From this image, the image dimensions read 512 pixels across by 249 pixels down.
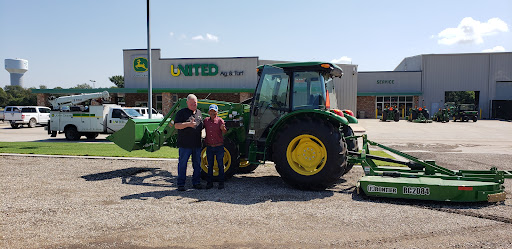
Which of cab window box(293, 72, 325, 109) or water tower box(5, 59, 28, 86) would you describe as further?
water tower box(5, 59, 28, 86)

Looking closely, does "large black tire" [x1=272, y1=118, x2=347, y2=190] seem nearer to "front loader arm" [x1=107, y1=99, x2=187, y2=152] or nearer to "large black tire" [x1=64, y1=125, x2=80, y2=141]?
"front loader arm" [x1=107, y1=99, x2=187, y2=152]

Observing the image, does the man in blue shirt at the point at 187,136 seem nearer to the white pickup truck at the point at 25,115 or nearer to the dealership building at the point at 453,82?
the white pickup truck at the point at 25,115

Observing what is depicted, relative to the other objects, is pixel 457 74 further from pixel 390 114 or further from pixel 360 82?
pixel 390 114

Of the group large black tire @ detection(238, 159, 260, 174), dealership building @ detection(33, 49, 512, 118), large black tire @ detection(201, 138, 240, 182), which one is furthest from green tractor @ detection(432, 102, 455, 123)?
large black tire @ detection(201, 138, 240, 182)

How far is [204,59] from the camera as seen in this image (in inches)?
1485

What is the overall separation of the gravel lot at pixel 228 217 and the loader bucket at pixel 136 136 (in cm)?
84

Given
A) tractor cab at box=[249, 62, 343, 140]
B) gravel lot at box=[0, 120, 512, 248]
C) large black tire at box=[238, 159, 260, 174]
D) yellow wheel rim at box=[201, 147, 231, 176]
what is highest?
tractor cab at box=[249, 62, 343, 140]

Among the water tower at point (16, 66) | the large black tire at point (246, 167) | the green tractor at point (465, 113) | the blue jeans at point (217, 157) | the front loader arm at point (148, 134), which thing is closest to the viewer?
the blue jeans at point (217, 157)

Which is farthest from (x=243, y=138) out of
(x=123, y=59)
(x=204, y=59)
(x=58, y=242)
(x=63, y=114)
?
(x=123, y=59)

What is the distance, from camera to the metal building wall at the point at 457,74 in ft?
137

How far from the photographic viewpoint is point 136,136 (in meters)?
8.03

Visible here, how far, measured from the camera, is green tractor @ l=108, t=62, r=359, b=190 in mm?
6297

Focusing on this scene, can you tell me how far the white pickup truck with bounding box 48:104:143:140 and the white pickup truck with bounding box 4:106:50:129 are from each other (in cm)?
1055

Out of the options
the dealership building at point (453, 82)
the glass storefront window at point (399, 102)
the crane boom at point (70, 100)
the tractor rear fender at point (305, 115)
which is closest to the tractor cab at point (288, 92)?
the tractor rear fender at point (305, 115)
